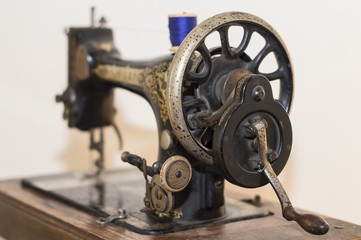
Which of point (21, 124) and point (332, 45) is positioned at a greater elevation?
point (332, 45)

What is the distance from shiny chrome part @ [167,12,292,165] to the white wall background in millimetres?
394

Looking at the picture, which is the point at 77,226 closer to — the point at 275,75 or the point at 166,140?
the point at 166,140

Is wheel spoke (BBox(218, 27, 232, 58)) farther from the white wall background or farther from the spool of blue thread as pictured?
the white wall background

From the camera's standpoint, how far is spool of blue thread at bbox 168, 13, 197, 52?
1755 mm

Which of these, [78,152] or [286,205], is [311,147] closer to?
[286,205]

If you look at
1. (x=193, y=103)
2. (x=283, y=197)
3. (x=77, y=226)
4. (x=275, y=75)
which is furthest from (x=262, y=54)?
(x=77, y=226)

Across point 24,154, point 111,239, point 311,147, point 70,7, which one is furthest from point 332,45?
point 24,154

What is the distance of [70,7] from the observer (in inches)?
117

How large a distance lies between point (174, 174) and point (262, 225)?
0.25 meters

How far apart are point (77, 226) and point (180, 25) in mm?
511

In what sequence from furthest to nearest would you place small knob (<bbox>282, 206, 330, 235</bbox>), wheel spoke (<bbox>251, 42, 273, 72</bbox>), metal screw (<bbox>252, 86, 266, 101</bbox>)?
wheel spoke (<bbox>251, 42, 273, 72</bbox>), metal screw (<bbox>252, 86, 266, 101</bbox>), small knob (<bbox>282, 206, 330, 235</bbox>)

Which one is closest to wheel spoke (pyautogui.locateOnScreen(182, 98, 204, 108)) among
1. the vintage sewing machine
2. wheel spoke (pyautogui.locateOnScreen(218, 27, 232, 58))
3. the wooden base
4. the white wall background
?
the vintage sewing machine

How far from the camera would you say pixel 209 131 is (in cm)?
169

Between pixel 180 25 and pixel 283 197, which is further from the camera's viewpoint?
pixel 180 25
